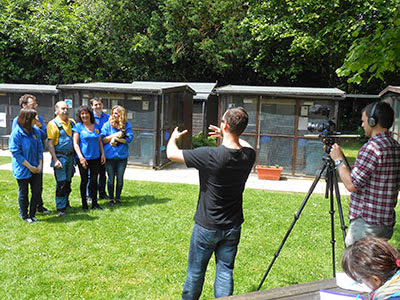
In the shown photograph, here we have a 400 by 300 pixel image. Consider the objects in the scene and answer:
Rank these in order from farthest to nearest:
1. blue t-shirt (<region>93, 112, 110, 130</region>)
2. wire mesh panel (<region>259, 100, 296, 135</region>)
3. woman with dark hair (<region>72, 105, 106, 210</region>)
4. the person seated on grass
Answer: wire mesh panel (<region>259, 100, 296, 135</region>), blue t-shirt (<region>93, 112, 110, 130</region>), woman with dark hair (<region>72, 105, 106, 210</region>), the person seated on grass

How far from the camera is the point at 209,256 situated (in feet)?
10.7

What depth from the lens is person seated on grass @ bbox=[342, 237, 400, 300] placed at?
160cm

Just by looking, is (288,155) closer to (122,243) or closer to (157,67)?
(122,243)

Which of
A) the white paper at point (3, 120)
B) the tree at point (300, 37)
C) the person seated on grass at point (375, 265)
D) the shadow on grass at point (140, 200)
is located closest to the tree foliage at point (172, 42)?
the tree at point (300, 37)

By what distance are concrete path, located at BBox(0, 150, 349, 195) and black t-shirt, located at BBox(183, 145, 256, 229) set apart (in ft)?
20.7

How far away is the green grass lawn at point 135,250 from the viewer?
4227 mm

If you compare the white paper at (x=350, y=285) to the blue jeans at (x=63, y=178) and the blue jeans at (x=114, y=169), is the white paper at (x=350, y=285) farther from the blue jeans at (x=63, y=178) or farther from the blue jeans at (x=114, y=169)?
the blue jeans at (x=114, y=169)

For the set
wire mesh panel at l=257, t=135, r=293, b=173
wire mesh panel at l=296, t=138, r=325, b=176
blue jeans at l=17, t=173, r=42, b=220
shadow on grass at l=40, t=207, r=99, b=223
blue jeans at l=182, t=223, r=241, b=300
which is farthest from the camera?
wire mesh panel at l=257, t=135, r=293, b=173

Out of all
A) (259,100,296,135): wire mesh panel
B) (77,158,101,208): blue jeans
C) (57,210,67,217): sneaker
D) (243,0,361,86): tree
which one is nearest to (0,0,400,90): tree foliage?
(243,0,361,86): tree

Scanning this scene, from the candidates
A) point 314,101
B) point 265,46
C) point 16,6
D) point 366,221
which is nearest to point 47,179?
point 314,101

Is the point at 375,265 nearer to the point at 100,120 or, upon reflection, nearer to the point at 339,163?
the point at 339,163

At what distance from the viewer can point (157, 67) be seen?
23.8 m

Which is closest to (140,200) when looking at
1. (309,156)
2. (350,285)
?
(309,156)

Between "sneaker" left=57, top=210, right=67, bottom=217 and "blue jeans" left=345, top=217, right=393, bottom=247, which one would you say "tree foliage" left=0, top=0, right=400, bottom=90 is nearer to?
"sneaker" left=57, top=210, right=67, bottom=217
